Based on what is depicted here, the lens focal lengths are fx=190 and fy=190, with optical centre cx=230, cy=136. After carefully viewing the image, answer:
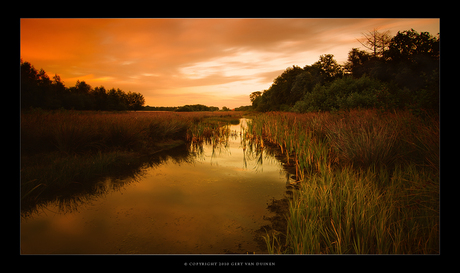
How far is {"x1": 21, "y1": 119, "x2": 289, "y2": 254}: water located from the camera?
2779 mm

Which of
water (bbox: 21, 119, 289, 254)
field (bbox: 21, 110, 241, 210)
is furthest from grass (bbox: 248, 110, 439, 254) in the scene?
field (bbox: 21, 110, 241, 210)

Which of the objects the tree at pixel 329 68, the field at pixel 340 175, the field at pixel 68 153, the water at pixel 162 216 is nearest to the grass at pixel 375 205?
the field at pixel 340 175

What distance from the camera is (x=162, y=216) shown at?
11.9 feet

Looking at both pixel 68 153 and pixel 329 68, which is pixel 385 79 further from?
pixel 68 153

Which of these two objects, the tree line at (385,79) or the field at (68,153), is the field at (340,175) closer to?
the field at (68,153)

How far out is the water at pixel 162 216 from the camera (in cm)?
278

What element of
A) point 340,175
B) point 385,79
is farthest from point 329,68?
point 340,175

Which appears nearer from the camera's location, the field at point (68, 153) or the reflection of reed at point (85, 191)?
the reflection of reed at point (85, 191)

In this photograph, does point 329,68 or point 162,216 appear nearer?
point 162,216

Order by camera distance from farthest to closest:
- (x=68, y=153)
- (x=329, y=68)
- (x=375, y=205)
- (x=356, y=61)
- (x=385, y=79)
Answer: (x=329, y=68)
(x=356, y=61)
(x=385, y=79)
(x=68, y=153)
(x=375, y=205)
